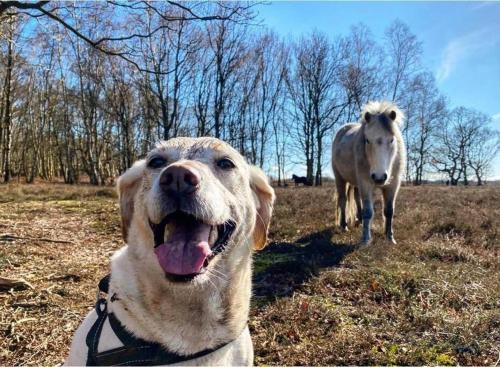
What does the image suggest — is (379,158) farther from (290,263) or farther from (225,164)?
(225,164)

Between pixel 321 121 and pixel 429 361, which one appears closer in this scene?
pixel 429 361

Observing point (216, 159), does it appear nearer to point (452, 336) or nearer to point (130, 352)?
point (130, 352)

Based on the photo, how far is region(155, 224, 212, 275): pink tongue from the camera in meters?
2.41

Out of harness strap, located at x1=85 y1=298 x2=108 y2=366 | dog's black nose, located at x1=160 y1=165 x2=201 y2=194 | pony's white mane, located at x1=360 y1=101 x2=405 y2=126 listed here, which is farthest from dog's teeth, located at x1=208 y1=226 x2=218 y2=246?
pony's white mane, located at x1=360 y1=101 x2=405 y2=126

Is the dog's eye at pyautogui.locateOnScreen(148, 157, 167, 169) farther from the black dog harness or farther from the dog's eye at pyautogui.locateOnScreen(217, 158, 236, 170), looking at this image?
the black dog harness

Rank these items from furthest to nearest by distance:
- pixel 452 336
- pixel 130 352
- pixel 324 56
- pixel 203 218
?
pixel 324 56, pixel 452 336, pixel 203 218, pixel 130 352

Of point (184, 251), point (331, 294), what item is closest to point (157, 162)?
point (184, 251)

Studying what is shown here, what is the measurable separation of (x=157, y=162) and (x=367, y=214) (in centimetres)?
650

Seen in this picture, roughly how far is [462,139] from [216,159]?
66202 mm

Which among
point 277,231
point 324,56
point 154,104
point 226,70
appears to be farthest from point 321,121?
point 277,231

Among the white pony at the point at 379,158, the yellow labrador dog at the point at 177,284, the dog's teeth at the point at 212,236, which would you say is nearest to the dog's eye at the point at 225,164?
the yellow labrador dog at the point at 177,284

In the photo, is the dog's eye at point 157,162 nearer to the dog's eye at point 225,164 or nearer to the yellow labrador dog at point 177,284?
the yellow labrador dog at point 177,284

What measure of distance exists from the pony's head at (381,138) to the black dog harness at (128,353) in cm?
673

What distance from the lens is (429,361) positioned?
366cm
